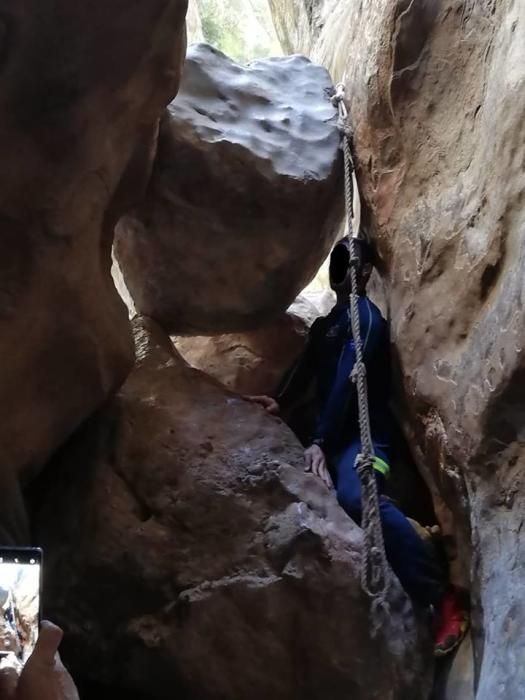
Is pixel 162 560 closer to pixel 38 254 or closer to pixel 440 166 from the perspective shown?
pixel 38 254

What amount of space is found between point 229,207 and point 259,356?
73 cm

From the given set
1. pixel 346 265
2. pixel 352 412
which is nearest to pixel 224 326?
pixel 346 265

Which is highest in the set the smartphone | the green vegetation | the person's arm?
the green vegetation

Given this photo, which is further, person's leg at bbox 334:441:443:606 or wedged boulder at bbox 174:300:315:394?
wedged boulder at bbox 174:300:315:394

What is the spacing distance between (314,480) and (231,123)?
1251 mm

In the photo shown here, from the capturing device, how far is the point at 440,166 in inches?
105

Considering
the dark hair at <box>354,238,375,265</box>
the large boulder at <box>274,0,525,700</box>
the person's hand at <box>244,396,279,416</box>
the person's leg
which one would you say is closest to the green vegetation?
the large boulder at <box>274,0,525,700</box>

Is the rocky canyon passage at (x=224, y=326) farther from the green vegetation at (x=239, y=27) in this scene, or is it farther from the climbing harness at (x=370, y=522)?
the green vegetation at (x=239, y=27)

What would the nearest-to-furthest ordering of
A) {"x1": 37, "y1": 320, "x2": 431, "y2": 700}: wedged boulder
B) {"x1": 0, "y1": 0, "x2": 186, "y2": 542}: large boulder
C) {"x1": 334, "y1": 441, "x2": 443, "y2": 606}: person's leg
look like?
{"x1": 0, "y1": 0, "x2": 186, "y2": 542}: large boulder
{"x1": 37, "y1": 320, "x2": 431, "y2": 700}: wedged boulder
{"x1": 334, "y1": 441, "x2": 443, "y2": 606}: person's leg

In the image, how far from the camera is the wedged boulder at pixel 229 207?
295 centimetres

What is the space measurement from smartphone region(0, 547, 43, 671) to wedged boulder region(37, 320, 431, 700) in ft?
2.49

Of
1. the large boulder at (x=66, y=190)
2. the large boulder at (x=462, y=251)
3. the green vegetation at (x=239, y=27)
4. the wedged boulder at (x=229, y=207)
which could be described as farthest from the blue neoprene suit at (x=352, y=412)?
the green vegetation at (x=239, y=27)

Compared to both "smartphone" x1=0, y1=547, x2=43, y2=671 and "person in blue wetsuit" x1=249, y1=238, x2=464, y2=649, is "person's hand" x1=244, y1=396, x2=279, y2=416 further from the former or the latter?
"smartphone" x1=0, y1=547, x2=43, y2=671

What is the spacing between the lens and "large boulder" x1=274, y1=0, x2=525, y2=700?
6.88 feet
